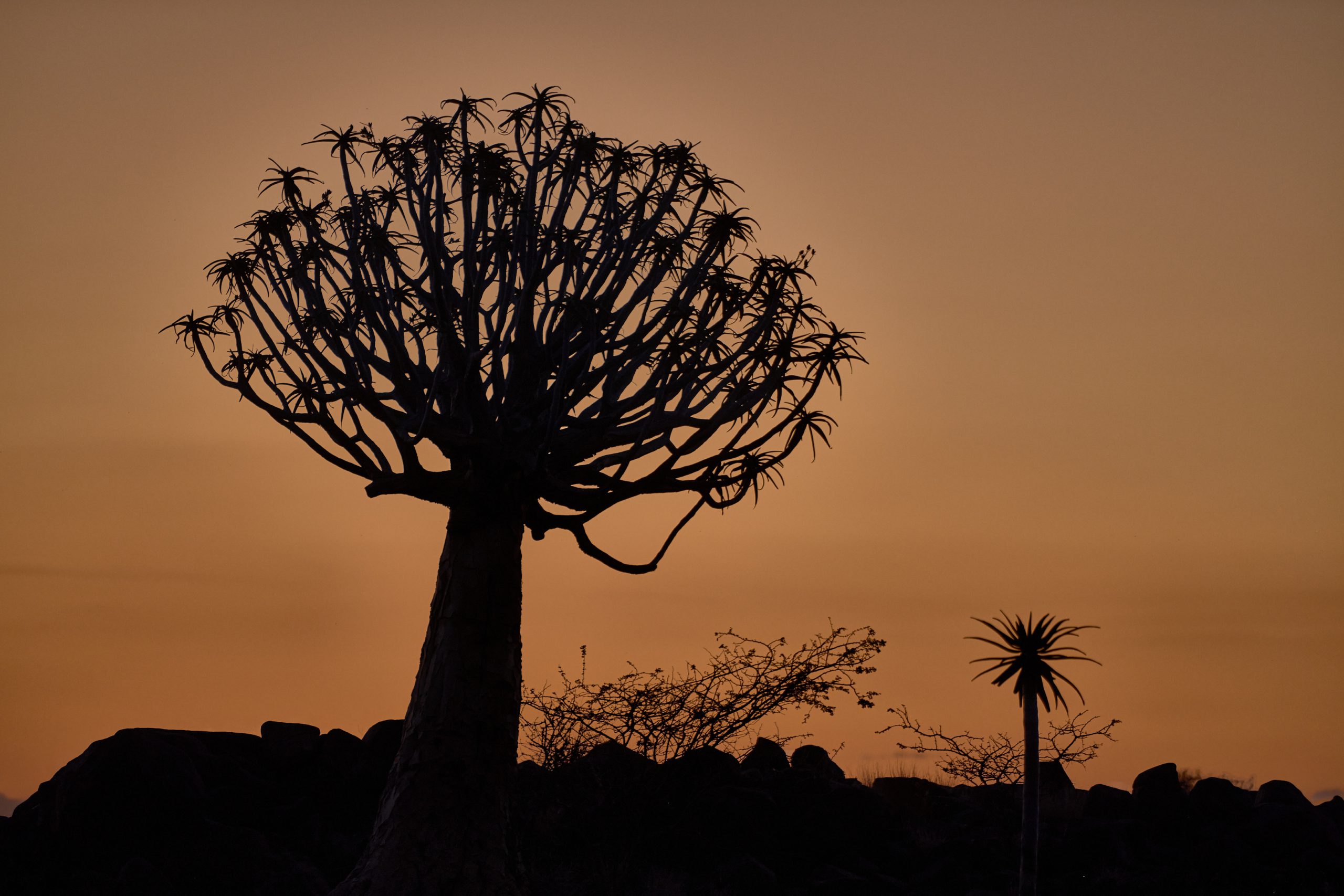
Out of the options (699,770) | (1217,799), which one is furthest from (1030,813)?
(1217,799)

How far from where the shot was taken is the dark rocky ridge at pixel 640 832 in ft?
43.7

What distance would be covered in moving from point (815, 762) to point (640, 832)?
175 inches

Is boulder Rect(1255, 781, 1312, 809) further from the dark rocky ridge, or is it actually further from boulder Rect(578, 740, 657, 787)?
boulder Rect(578, 740, 657, 787)

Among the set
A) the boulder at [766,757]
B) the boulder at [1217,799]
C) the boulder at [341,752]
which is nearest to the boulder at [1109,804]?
the boulder at [1217,799]

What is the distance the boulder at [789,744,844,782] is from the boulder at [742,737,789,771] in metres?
0.26

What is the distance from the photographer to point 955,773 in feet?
61.9

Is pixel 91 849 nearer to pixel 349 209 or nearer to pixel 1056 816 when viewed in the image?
pixel 349 209

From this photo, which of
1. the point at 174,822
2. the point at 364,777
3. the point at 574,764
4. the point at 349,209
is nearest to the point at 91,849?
the point at 174,822

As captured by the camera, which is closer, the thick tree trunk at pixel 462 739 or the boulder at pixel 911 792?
the thick tree trunk at pixel 462 739

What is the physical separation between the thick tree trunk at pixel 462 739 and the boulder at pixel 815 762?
689 cm

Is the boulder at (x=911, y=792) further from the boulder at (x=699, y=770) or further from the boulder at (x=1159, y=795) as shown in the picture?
the boulder at (x=699, y=770)

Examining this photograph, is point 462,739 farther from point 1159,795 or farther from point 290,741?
point 1159,795

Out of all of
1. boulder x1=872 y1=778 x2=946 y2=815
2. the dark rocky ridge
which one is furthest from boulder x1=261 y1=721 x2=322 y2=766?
boulder x1=872 y1=778 x2=946 y2=815

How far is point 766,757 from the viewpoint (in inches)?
683
